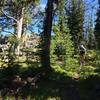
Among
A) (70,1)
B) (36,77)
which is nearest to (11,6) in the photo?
(70,1)

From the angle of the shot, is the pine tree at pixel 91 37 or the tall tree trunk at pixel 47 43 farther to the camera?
the pine tree at pixel 91 37

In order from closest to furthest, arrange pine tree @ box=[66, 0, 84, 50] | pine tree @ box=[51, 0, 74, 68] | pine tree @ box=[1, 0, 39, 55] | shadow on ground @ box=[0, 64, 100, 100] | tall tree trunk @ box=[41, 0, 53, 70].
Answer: shadow on ground @ box=[0, 64, 100, 100] → tall tree trunk @ box=[41, 0, 53, 70] → pine tree @ box=[51, 0, 74, 68] → pine tree @ box=[1, 0, 39, 55] → pine tree @ box=[66, 0, 84, 50]

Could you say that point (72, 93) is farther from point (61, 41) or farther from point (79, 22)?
point (79, 22)

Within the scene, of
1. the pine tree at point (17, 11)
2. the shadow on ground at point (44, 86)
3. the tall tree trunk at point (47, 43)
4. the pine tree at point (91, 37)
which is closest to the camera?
the shadow on ground at point (44, 86)

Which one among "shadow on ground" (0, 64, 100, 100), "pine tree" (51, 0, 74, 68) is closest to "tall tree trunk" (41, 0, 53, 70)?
"shadow on ground" (0, 64, 100, 100)

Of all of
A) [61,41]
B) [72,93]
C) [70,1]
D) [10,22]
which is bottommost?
Answer: [72,93]

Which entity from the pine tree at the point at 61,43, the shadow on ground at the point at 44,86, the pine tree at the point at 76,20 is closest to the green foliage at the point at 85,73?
the shadow on ground at the point at 44,86

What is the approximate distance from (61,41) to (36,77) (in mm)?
20442

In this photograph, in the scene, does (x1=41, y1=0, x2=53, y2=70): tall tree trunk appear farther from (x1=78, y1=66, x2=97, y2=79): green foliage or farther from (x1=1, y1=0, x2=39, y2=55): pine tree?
(x1=1, y1=0, x2=39, y2=55): pine tree

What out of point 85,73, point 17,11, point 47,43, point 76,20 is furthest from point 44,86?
point 76,20

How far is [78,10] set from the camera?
6850 cm

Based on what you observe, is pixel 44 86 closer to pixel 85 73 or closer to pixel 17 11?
pixel 85 73

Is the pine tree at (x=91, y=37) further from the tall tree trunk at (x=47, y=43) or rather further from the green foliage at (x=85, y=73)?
the tall tree trunk at (x=47, y=43)

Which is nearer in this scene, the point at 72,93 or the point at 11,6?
the point at 72,93
